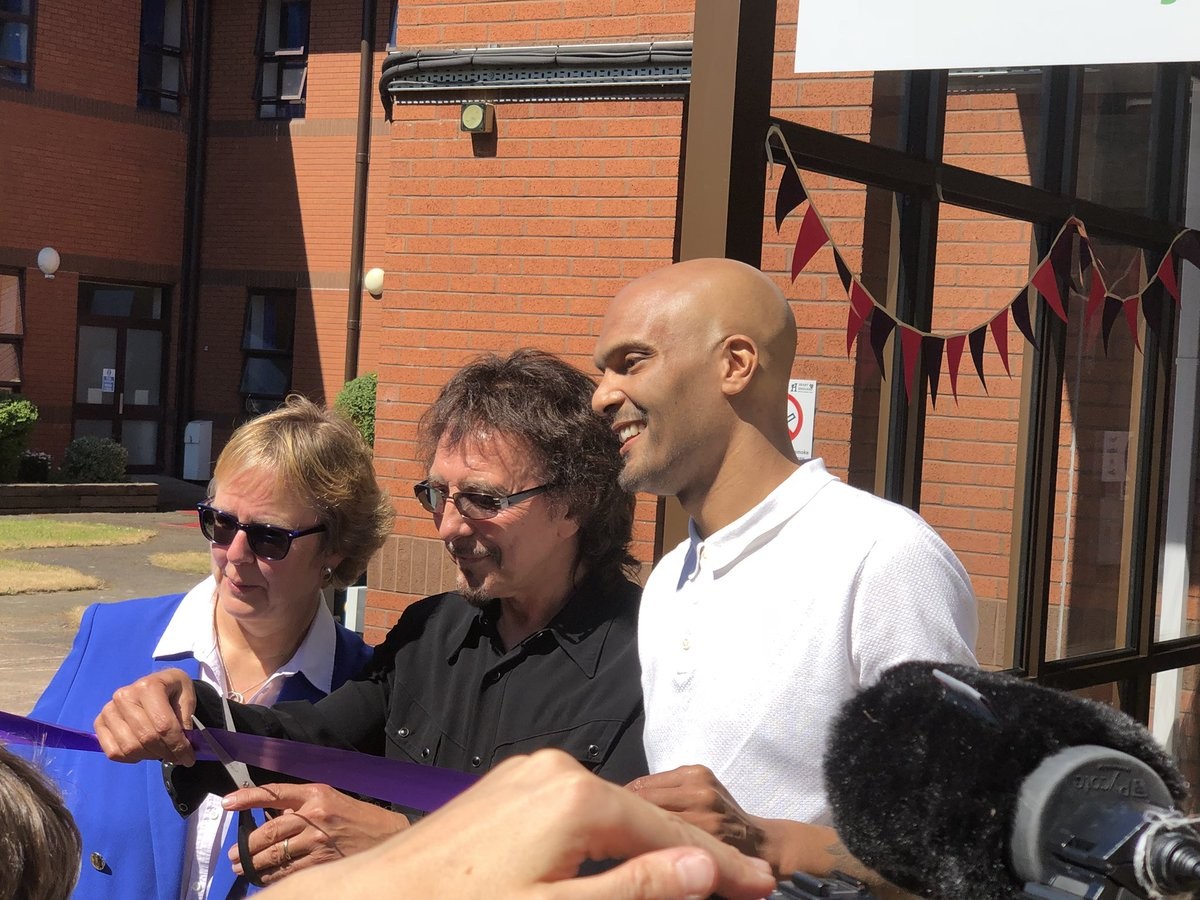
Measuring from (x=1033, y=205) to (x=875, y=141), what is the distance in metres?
0.77

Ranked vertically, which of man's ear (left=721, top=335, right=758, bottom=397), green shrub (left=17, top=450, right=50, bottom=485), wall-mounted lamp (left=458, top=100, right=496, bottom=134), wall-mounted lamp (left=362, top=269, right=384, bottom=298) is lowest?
green shrub (left=17, top=450, right=50, bottom=485)

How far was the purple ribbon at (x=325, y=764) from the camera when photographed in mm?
2252

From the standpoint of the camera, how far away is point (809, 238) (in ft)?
11.7

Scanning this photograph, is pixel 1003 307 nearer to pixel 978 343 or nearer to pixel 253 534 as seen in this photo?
pixel 978 343

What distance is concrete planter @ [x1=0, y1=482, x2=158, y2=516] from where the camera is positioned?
18.9 m

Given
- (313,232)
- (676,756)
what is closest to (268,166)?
(313,232)

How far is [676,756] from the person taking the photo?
83.7 inches

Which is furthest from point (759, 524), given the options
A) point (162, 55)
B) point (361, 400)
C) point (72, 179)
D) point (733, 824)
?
point (162, 55)

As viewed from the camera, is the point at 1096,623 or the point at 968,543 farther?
the point at 1096,623

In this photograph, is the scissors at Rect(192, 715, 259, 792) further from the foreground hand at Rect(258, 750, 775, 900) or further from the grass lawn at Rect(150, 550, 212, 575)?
the grass lawn at Rect(150, 550, 212, 575)

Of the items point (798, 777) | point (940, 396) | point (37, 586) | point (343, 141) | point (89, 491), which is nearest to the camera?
point (798, 777)

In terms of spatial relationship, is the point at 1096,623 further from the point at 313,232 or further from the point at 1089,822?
the point at 313,232

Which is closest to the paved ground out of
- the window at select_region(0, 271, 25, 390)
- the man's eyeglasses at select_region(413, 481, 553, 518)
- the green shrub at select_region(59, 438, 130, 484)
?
the green shrub at select_region(59, 438, 130, 484)

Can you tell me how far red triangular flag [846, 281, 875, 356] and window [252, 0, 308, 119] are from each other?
20403 millimetres
